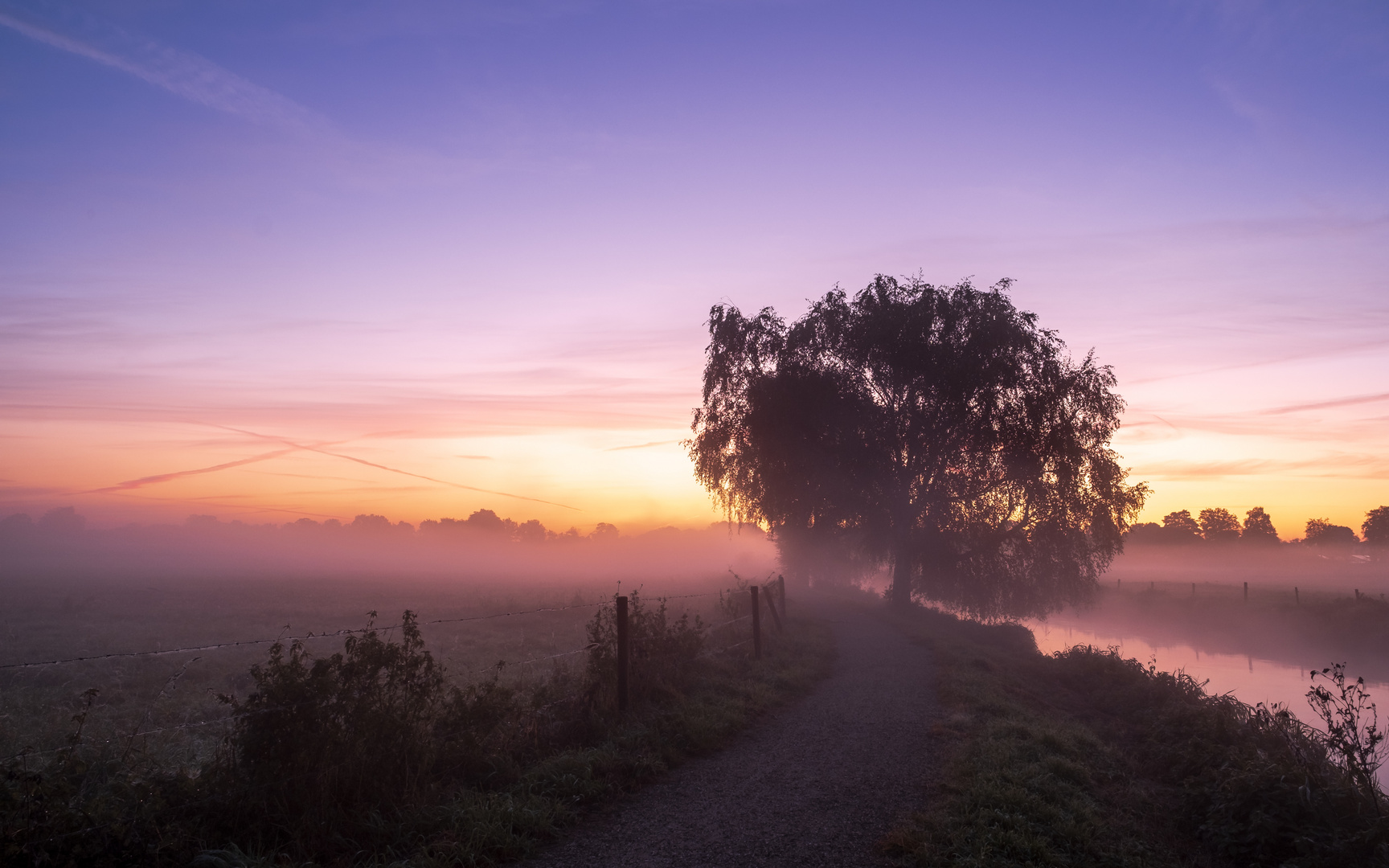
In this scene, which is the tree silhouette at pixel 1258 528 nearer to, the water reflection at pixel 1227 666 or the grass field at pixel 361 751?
the water reflection at pixel 1227 666

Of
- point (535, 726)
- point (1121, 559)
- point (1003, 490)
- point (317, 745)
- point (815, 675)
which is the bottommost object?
point (1121, 559)

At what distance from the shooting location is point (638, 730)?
9.18 meters

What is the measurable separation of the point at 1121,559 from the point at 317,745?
113 meters

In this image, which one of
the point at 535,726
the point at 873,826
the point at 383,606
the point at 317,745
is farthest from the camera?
the point at 383,606

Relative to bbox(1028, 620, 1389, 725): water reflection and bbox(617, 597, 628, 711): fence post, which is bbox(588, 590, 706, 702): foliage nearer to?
bbox(617, 597, 628, 711): fence post

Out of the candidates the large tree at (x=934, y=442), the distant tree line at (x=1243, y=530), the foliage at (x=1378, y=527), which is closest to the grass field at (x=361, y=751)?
the large tree at (x=934, y=442)

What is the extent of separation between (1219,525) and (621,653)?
15185 centimetres

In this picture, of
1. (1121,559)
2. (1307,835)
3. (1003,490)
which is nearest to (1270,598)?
(1003,490)

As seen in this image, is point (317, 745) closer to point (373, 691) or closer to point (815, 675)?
point (373, 691)

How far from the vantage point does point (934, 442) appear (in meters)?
25.9

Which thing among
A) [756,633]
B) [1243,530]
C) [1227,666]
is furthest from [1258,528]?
[756,633]

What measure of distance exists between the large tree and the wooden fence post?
16138 mm

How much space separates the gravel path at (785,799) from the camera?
612 cm

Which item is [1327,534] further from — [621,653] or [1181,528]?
[621,653]
